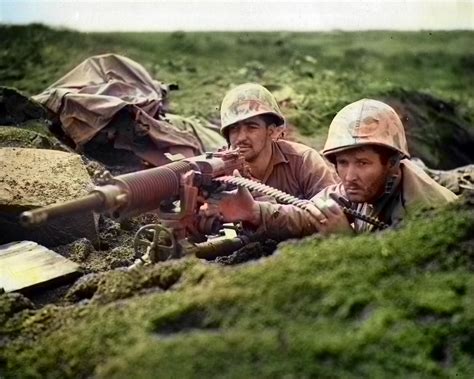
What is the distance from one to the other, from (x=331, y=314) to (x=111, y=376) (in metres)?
0.98

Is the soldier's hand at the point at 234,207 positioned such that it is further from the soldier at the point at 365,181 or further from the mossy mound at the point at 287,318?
the mossy mound at the point at 287,318

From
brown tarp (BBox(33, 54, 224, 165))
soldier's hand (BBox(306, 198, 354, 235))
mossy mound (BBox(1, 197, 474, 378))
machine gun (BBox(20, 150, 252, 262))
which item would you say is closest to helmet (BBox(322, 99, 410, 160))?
soldier's hand (BBox(306, 198, 354, 235))

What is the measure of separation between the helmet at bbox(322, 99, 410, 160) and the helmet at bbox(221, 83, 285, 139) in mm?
1289

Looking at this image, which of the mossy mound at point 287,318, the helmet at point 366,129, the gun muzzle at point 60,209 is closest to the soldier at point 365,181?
the helmet at point 366,129

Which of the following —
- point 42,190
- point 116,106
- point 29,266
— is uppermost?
point 116,106

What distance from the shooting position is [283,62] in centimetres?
1055

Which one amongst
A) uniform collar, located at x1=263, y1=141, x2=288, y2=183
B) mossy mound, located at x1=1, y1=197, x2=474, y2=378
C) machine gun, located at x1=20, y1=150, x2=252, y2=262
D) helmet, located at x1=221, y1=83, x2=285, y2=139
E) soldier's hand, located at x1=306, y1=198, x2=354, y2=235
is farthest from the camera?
uniform collar, located at x1=263, y1=141, x2=288, y2=183

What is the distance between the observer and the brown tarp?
7.06 metres

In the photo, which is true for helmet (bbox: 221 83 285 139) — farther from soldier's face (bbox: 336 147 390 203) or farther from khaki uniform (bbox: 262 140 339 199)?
soldier's face (bbox: 336 147 390 203)

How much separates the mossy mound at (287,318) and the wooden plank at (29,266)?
2.52ft

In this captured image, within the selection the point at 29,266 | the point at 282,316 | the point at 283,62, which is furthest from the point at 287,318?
the point at 283,62

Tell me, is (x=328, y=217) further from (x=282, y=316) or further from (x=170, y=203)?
(x=282, y=316)

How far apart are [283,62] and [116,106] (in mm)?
4106

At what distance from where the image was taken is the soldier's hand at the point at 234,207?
4363 mm
